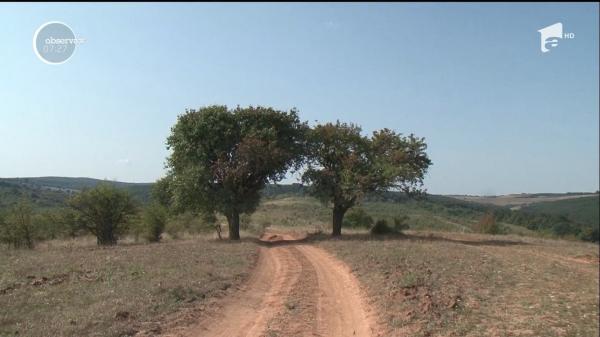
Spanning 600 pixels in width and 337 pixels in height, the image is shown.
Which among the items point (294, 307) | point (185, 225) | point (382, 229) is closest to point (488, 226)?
point (382, 229)

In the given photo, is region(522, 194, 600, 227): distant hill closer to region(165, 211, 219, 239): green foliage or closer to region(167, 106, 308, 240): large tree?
region(165, 211, 219, 239): green foliage

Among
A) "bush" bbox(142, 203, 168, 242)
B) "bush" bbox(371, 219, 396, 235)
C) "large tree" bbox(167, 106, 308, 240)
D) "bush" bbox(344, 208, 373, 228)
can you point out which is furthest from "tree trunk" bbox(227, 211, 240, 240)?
"bush" bbox(344, 208, 373, 228)

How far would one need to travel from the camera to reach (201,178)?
31.9m

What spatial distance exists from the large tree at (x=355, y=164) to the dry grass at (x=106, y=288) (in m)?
12.7

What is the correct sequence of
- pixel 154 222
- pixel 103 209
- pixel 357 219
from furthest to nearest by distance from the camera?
pixel 357 219, pixel 154 222, pixel 103 209

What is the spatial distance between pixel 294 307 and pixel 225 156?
2171cm

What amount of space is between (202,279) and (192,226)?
2864 cm

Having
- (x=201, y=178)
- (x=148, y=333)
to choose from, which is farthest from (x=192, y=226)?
(x=148, y=333)

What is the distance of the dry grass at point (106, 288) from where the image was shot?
34.0ft

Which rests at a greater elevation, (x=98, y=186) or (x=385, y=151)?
(x=385, y=151)

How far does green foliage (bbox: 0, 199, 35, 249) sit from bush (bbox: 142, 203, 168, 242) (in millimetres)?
8265

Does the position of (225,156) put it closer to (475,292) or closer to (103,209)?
(103,209)

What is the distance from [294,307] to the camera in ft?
41.1

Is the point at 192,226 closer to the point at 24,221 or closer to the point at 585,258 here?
the point at 24,221
